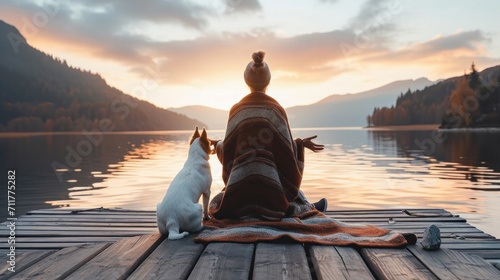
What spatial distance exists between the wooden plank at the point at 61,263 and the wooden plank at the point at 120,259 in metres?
0.10

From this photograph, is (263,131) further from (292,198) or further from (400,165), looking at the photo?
(400,165)

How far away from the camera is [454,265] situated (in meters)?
4.34

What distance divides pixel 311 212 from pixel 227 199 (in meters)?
1.18

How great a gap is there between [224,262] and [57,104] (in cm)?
16349

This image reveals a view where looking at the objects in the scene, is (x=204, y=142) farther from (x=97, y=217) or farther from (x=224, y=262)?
(x=97, y=217)

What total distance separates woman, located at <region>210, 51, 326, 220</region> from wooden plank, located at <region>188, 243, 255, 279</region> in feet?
3.98

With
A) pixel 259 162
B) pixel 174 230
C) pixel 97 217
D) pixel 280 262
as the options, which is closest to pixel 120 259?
pixel 174 230

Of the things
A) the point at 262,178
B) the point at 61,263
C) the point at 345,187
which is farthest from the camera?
the point at 345,187

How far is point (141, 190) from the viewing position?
60.2ft

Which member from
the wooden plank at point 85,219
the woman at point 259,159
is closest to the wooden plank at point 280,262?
the woman at point 259,159

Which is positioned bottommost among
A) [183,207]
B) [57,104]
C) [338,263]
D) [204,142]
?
[338,263]

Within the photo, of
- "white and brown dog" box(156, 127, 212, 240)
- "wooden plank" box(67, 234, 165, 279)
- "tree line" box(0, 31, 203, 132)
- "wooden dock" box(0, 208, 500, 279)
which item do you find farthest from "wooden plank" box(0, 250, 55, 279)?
"tree line" box(0, 31, 203, 132)

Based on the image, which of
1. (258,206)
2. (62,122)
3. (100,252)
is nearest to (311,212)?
(258,206)

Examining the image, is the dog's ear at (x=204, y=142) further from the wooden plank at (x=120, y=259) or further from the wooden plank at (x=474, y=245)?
the wooden plank at (x=474, y=245)
